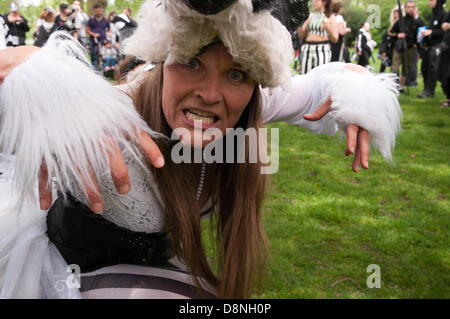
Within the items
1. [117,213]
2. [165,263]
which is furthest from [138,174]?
[165,263]

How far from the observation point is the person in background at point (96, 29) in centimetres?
888

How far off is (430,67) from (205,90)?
7.58m

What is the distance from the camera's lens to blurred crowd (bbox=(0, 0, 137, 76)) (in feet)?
25.3

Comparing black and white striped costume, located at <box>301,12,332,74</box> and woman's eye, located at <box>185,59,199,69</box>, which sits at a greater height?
black and white striped costume, located at <box>301,12,332,74</box>

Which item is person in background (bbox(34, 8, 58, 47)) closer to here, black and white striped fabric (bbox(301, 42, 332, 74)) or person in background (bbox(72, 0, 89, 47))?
person in background (bbox(72, 0, 89, 47))

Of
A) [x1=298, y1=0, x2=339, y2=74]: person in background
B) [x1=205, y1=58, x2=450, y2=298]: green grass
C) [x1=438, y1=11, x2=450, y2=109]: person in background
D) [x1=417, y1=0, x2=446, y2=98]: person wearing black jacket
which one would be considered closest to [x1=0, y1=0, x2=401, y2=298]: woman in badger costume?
[x1=205, y1=58, x2=450, y2=298]: green grass

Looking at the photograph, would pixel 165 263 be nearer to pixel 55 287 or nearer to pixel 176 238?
pixel 176 238

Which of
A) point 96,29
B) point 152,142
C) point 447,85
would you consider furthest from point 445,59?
point 96,29

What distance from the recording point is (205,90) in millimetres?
1246

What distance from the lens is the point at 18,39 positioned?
25.7 feet

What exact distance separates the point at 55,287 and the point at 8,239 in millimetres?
241

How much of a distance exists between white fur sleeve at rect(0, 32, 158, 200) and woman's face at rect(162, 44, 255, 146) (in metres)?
0.31

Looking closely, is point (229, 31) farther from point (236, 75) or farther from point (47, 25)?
point (47, 25)

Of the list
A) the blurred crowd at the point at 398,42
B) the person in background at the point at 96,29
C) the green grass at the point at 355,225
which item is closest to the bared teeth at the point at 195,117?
the green grass at the point at 355,225
